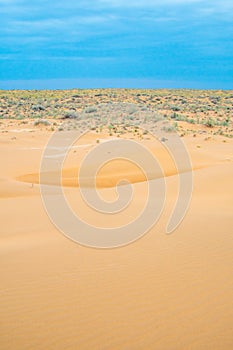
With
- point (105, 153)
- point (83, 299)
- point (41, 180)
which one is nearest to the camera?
point (83, 299)

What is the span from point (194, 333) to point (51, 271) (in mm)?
2184

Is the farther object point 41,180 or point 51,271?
point 41,180

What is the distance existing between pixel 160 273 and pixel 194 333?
55.7 inches

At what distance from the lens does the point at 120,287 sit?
5.08m

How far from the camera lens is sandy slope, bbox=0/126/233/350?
405cm

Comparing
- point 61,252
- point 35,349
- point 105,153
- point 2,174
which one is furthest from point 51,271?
point 105,153

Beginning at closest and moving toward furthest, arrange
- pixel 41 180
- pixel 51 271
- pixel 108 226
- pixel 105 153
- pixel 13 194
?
pixel 51 271, pixel 108 226, pixel 13 194, pixel 41 180, pixel 105 153

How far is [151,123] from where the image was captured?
99.1 ft

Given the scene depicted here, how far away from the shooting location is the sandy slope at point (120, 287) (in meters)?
4.05

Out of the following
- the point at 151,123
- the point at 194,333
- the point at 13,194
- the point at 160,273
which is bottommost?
the point at 194,333

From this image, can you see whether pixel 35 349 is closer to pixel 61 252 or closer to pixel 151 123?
pixel 61 252

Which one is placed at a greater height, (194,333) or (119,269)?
(119,269)

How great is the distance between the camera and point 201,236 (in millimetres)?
6855

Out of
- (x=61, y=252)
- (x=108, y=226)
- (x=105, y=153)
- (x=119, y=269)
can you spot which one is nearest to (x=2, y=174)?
(x=105, y=153)
